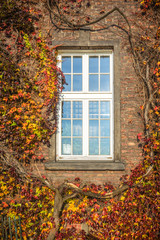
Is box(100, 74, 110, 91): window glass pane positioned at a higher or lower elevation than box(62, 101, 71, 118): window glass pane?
higher

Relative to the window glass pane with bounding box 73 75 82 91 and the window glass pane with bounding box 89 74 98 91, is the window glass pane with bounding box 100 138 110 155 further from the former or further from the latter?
the window glass pane with bounding box 73 75 82 91

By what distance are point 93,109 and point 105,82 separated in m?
0.61

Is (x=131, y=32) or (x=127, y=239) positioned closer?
(x=127, y=239)

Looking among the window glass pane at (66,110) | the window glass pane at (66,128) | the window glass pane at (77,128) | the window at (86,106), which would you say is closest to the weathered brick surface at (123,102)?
the window at (86,106)

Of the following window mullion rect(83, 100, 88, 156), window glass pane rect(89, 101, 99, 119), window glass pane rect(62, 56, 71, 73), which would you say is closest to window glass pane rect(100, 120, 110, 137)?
window glass pane rect(89, 101, 99, 119)

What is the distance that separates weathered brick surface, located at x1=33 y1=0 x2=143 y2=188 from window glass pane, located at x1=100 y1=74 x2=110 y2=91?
0.28 m

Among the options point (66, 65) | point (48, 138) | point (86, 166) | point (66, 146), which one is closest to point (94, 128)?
point (66, 146)

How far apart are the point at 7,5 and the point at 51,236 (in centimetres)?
442

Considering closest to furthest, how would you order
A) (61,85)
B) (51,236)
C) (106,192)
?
(51,236)
(106,192)
(61,85)

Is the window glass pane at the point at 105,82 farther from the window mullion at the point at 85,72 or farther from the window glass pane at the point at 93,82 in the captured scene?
the window mullion at the point at 85,72

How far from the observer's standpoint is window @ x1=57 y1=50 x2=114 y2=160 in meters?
3.91

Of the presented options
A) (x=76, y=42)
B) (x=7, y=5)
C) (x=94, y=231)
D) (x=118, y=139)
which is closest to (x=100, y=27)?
(x=76, y=42)

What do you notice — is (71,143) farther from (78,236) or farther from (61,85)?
(78,236)

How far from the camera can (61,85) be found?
3918mm
